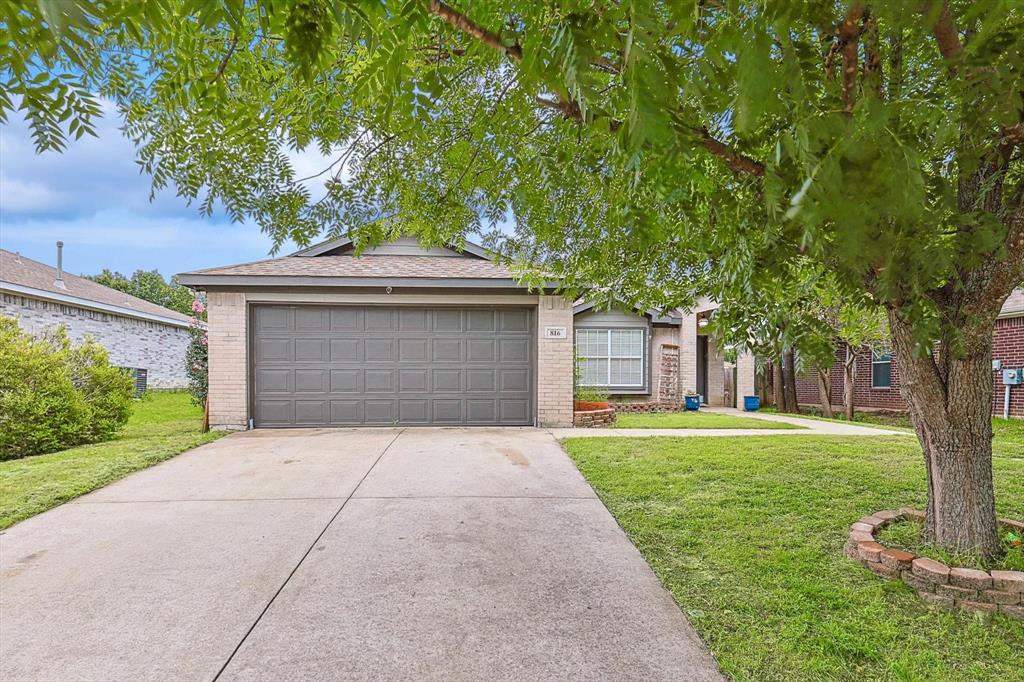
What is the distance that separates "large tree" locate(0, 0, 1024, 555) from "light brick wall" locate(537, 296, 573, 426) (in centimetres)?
360

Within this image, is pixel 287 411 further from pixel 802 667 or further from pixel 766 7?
pixel 766 7

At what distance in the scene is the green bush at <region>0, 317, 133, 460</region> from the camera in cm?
677

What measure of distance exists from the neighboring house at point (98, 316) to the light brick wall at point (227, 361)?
556cm

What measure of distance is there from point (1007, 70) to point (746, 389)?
14917mm

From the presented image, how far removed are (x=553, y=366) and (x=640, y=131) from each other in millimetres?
8179

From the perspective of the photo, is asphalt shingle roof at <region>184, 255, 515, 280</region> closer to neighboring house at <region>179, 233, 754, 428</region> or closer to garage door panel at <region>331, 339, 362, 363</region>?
neighboring house at <region>179, 233, 754, 428</region>

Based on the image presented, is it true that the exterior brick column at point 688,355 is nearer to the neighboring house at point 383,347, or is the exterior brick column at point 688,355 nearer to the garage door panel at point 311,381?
the neighboring house at point 383,347

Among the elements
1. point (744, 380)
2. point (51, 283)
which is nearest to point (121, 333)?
point (51, 283)

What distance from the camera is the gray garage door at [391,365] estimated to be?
29.3 feet

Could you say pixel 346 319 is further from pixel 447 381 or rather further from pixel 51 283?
pixel 51 283

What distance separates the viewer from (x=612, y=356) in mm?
13977

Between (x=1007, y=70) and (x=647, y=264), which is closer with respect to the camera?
(x=1007, y=70)

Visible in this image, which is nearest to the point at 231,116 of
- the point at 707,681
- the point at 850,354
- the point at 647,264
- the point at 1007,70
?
the point at 647,264

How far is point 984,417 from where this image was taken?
298cm
